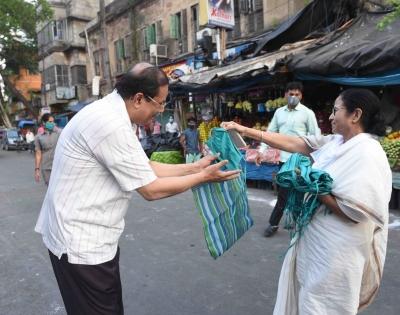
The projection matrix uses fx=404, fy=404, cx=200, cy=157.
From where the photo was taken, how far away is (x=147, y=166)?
1735mm

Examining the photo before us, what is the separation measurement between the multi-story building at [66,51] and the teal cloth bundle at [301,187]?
88.3 ft

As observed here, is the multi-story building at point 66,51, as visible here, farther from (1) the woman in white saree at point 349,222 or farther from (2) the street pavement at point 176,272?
(1) the woman in white saree at point 349,222

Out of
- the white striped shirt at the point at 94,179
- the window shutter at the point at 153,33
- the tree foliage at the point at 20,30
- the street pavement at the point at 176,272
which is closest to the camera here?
the white striped shirt at the point at 94,179

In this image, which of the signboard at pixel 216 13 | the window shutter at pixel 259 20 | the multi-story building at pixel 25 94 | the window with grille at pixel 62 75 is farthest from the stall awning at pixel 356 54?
the multi-story building at pixel 25 94

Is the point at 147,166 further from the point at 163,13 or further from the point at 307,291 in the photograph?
the point at 163,13

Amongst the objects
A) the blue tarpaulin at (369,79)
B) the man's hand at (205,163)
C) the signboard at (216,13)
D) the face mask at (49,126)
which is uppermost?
the signboard at (216,13)

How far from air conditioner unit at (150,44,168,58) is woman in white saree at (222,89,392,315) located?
54.7ft

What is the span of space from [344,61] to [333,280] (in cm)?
531

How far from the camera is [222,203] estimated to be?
2297mm

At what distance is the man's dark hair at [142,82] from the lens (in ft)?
5.85

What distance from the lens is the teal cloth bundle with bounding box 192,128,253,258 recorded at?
7.35ft

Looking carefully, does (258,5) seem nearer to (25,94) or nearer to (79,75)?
(79,75)

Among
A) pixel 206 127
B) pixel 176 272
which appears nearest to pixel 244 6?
pixel 206 127

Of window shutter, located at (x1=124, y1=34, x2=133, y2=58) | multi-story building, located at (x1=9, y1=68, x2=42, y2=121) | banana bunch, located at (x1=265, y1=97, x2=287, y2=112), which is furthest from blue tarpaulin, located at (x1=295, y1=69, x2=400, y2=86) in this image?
multi-story building, located at (x1=9, y1=68, x2=42, y2=121)
